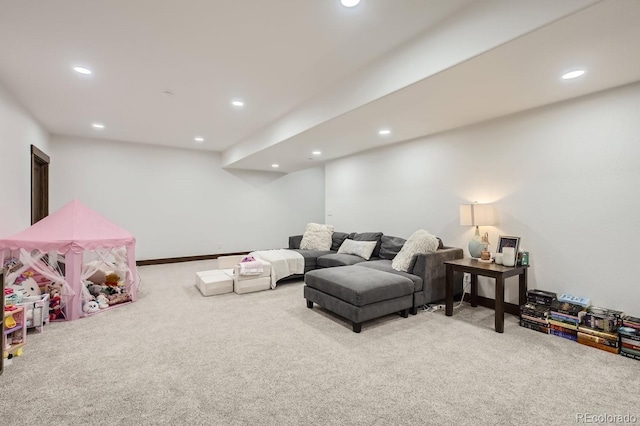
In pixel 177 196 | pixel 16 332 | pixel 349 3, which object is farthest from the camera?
pixel 177 196

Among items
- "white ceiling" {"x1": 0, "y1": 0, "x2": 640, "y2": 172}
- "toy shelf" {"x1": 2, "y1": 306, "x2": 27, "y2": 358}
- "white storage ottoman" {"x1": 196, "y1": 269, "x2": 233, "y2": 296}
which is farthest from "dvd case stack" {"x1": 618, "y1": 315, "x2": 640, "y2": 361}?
"toy shelf" {"x1": 2, "y1": 306, "x2": 27, "y2": 358}

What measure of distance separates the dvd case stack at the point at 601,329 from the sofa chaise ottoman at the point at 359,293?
5.08ft

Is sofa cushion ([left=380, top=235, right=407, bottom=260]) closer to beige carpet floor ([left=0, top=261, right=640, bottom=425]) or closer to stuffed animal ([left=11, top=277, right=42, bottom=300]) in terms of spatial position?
beige carpet floor ([left=0, top=261, right=640, bottom=425])

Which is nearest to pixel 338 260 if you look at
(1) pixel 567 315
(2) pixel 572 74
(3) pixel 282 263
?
(3) pixel 282 263

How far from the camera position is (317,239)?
575 centimetres

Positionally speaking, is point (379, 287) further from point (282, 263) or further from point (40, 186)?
point (40, 186)

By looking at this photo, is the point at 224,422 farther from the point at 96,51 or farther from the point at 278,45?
the point at 96,51

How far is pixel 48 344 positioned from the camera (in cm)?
268

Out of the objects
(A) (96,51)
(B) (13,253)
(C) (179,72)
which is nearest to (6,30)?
(A) (96,51)

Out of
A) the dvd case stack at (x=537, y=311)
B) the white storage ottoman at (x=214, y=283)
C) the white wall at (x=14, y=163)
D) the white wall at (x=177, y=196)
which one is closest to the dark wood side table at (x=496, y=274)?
the dvd case stack at (x=537, y=311)

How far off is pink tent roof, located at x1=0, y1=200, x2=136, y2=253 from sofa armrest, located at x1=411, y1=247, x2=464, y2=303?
12.5 feet

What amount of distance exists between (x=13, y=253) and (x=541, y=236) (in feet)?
20.1

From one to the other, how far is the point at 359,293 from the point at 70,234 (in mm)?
3368

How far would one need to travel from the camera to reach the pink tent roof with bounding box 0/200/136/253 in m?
3.21
